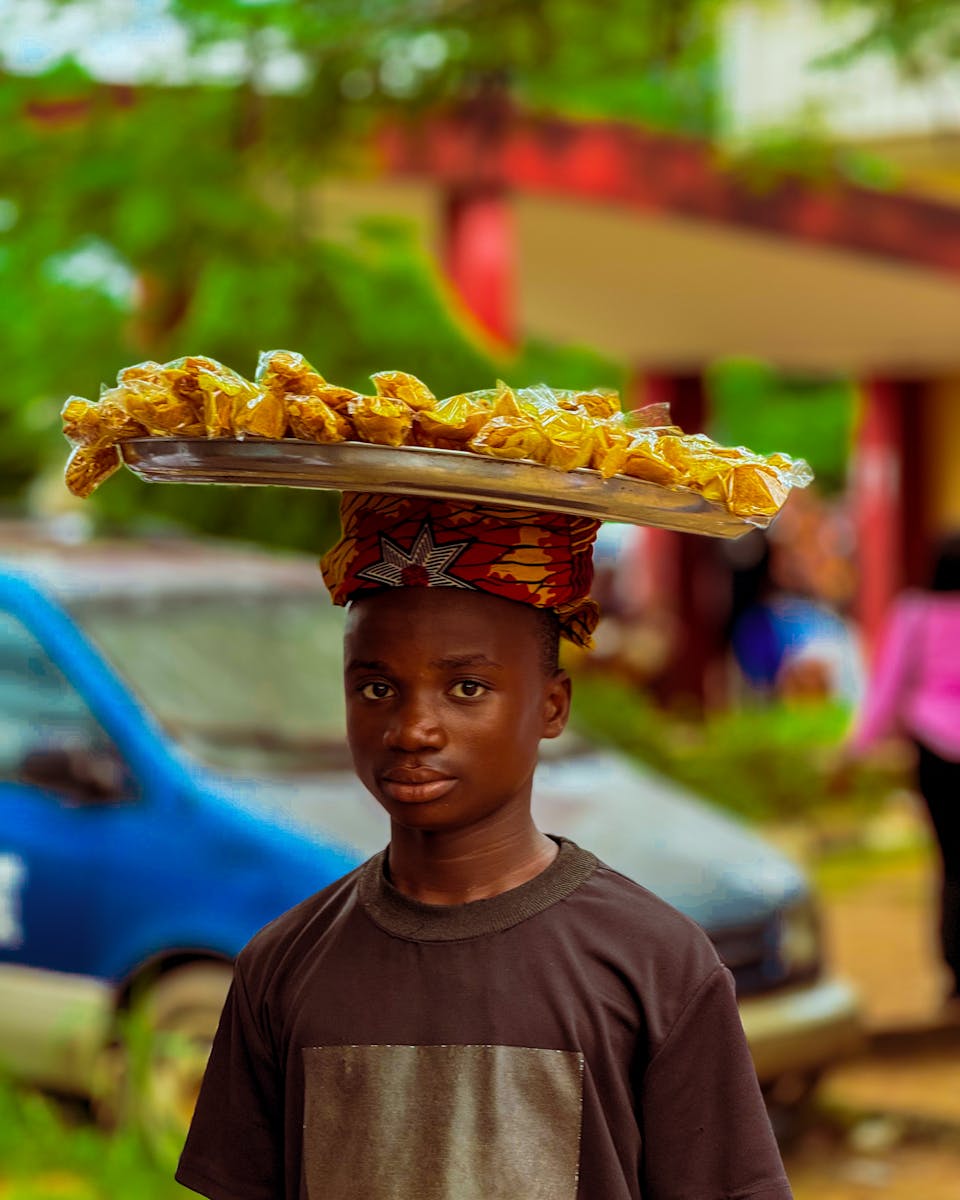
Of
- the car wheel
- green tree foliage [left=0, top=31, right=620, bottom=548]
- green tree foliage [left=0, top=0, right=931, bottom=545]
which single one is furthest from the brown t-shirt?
green tree foliage [left=0, top=31, right=620, bottom=548]

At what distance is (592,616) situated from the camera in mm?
2326

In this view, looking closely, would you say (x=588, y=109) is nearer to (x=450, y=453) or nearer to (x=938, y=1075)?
(x=938, y=1075)

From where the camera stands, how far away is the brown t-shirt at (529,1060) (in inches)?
82.1

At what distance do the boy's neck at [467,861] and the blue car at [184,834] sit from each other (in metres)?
2.97

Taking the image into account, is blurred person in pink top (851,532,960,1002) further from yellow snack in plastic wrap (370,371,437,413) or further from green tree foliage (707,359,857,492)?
green tree foliage (707,359,857,492)

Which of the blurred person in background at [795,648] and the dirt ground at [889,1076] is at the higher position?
the blurred person in background at [795,648]

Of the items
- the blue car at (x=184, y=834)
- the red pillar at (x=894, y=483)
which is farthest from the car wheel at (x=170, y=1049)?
the red pillar at (x=894, y=483)

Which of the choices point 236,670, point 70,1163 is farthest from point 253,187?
point 70,1163

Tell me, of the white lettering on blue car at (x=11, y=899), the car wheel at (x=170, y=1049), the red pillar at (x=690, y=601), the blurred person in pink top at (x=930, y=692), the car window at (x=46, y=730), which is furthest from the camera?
the red pillar at (x=690, y=601)

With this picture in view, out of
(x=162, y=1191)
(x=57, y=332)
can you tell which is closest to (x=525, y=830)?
(x=162, y=1191)

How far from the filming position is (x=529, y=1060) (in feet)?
6.85

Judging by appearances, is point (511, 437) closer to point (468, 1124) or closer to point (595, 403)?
point (595, 403)

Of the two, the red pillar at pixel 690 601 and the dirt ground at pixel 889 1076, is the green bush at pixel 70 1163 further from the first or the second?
the red pillar at pixel 690 601

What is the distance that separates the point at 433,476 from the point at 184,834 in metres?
3.63
